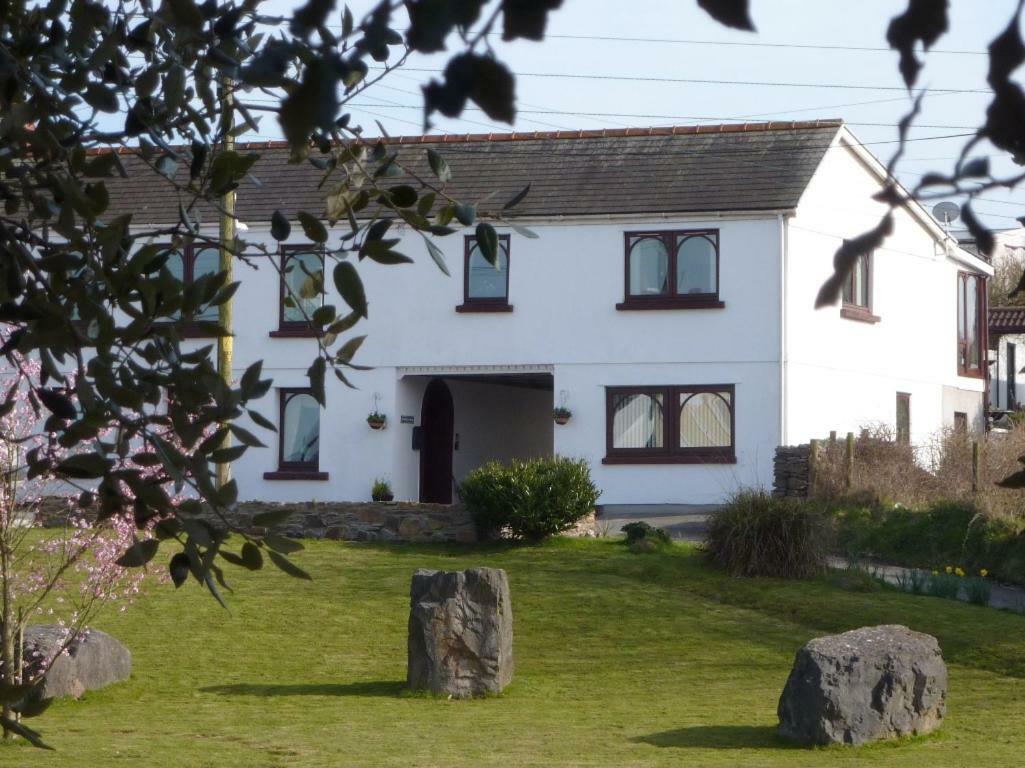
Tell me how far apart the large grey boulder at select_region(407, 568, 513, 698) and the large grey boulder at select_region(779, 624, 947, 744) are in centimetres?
311

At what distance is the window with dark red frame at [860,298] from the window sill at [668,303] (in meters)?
2.91

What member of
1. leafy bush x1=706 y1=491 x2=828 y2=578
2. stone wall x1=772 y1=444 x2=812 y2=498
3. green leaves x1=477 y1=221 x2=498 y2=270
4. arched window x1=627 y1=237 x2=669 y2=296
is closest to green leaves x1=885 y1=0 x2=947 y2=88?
green leaves x1=477 y1=221 x2=498 y2=270

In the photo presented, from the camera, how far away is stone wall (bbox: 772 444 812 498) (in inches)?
938

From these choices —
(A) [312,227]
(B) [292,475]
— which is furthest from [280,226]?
(B) [292,475]

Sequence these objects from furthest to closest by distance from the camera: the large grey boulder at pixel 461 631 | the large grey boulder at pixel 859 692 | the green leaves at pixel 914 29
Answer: the large grey boulder at pixel 461 631, the large grey boulder at pixel 859 692, the green leaves at pixel 914 29

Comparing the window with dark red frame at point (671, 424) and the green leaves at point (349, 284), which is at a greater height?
the window with dark red frame at point (671, 424)

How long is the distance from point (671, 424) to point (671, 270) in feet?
8.96

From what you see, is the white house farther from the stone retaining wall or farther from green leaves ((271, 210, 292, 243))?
green leaves ((271, 210, 292, 243))

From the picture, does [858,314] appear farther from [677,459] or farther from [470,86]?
[470,86]

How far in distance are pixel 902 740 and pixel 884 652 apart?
677 mm

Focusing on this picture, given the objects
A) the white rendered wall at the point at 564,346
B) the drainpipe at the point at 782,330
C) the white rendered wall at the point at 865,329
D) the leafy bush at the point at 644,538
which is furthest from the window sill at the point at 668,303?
the leafy bush at the point at 644,538

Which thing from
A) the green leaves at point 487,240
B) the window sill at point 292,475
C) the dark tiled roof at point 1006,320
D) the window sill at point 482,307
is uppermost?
the dark tiled roof at point 1006,320

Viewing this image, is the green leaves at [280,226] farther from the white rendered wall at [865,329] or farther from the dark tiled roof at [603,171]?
the dark tiled roof at [603,171]

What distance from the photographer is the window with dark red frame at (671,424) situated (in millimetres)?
25719
